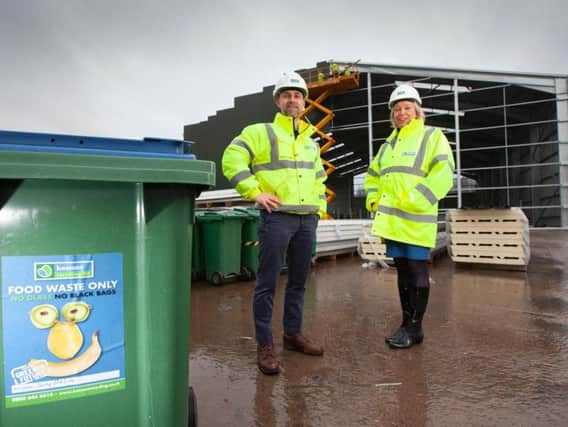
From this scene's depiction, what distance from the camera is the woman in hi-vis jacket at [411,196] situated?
8.41 feet

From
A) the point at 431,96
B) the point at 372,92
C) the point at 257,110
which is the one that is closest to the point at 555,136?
the point at 431,96

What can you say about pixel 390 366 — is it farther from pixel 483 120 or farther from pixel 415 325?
pixel 483 120

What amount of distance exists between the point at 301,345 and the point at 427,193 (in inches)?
57.0

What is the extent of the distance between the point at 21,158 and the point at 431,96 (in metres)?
16.8

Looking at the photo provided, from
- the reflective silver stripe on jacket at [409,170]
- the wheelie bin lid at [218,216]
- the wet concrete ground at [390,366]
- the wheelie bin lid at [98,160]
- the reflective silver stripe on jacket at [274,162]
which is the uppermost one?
the reflective silver stripe on jacket at [274,162]

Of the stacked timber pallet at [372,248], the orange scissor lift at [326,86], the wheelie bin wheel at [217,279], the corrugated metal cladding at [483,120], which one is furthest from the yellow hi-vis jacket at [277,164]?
the corrugated metal cladding at [483,120]

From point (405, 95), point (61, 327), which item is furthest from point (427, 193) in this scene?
point (61, 327)

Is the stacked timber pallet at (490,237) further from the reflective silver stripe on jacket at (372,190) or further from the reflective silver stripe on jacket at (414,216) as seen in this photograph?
the reflective silver stripe on jacket at (414,216)

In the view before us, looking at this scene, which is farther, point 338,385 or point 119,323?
point 338,385

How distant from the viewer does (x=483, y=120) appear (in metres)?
17.6

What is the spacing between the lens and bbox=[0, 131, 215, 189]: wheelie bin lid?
1018 mm

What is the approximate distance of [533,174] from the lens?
1675 centimetres

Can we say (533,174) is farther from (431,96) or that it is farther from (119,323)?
(119,323)

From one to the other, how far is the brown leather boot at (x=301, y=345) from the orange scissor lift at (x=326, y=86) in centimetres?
1169
